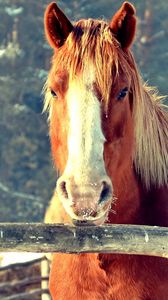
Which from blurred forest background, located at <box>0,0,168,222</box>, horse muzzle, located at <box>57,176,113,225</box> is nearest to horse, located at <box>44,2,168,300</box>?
horse muzzle, located at <box>57,176,113,225</box>

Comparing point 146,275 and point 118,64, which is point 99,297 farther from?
point 118,64

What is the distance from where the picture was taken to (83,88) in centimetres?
310

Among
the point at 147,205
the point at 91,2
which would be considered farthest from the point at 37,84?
the point at 147,205

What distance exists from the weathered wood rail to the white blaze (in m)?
0.23

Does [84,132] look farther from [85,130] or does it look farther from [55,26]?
[55,26]

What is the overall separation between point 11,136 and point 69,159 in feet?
53.2

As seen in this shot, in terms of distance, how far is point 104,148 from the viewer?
10.3 ft

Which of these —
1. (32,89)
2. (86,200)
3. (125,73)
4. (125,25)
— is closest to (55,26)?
(125,25)

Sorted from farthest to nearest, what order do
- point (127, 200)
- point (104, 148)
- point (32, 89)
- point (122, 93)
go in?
point (32, 89) → point (127, 200) → point (122, 93) → point (104, 148)

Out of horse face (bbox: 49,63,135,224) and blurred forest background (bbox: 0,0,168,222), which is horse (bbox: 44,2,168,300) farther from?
blurred forest background (bbox: 0,0,168,222)

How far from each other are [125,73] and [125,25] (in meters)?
0.31

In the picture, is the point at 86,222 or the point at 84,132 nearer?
the point at 86,222

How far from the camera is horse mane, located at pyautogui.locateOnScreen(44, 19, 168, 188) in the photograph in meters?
3.18

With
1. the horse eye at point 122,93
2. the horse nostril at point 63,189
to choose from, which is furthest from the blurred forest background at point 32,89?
the horse nostril at point 63,189
